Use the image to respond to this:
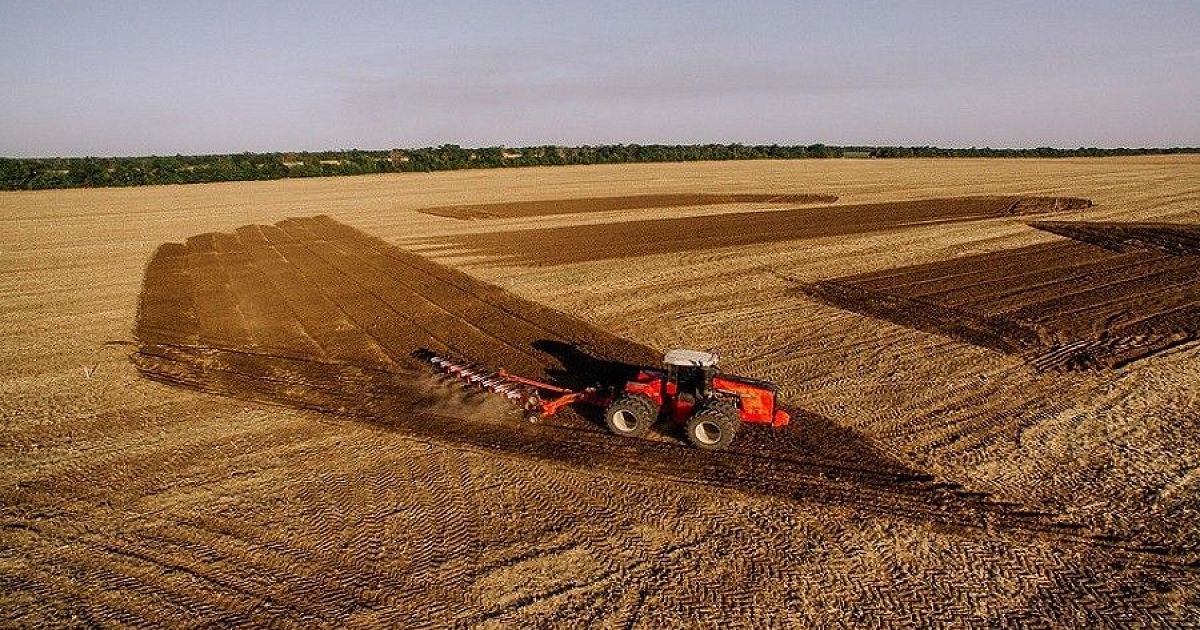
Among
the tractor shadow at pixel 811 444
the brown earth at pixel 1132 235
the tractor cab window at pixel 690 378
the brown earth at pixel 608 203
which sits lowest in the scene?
the tractor shadow at pixel 811 444

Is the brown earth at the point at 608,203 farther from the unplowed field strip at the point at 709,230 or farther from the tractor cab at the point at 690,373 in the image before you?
the tractor cab at the point at 690,373

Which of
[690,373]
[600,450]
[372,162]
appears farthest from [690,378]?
[372,162]

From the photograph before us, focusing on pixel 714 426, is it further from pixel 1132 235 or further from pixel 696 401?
pixel 1132 235

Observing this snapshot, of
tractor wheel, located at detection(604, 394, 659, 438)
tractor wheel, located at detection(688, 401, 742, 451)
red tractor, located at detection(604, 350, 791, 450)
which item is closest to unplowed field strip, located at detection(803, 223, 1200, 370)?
red tractor, located at detection(604, 350, 791, 450)

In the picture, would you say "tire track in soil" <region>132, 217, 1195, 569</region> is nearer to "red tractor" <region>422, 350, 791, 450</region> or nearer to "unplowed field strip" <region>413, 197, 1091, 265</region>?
"red tractor" <region>422, 350, 791, 450</region>

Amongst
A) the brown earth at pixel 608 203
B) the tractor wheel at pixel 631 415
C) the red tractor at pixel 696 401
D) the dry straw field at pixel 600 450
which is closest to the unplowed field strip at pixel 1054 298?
the dry straw field at pixel 600 450

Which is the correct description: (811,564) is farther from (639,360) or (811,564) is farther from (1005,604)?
(639,360)
